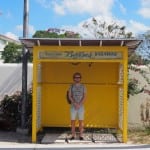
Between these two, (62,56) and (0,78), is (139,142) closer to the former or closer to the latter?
(62,56)

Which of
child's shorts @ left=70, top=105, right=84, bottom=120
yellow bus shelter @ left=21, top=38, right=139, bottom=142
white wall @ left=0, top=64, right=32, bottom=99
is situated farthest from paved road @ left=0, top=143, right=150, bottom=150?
white wall @ left=0, top=64, right=32, bottom=99

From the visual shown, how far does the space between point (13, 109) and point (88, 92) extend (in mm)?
2293

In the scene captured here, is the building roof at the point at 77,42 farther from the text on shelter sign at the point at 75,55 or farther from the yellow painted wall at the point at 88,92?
the yellow painted wall at the point at 88,92

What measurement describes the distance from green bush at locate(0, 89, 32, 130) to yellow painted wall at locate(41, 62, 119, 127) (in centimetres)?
46

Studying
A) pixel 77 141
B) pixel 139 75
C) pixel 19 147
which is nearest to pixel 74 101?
pixel 77 141

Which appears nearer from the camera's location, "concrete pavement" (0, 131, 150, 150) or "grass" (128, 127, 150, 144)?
"concrete pavement" (0, 131, 150, 150)

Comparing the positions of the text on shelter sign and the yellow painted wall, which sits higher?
the text on shelter sign

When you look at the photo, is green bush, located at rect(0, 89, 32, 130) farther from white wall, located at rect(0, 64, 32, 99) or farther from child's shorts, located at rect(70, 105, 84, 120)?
child's shorts, located at rect(70, 105, 84, 120)

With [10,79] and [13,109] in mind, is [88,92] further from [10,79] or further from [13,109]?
[10,79]

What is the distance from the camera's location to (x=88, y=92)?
14.1 meters

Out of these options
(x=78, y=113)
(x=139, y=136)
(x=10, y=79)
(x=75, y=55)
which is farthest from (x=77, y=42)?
(x=10, y=79)

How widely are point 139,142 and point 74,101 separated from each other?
1928 mm

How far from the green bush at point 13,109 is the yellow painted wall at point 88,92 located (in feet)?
1.51

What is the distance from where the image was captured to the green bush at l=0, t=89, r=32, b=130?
46.6ft
